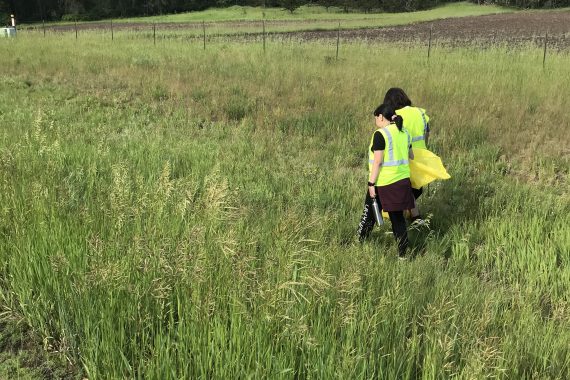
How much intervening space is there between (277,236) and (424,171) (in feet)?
8.22

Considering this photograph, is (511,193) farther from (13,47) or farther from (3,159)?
(13,47)

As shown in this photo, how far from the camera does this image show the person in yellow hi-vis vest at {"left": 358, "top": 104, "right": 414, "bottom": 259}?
450cm

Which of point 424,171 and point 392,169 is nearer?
point 392,169

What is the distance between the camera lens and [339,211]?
5.62 meters

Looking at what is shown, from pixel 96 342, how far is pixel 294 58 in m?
15.1

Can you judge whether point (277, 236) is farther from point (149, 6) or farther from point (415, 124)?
point (149, 6)

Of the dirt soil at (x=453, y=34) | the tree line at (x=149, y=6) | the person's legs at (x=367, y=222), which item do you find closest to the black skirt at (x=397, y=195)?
the person's legs at (x=367, y=222)

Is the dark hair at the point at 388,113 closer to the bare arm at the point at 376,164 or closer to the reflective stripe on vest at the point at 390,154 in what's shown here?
the reflective stripe on vest at the point at 390,154

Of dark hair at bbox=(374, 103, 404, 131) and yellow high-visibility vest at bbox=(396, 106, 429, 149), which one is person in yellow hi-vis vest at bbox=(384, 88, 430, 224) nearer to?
yellow high-visibility vest at bbox=(396, 106, 429, 149)

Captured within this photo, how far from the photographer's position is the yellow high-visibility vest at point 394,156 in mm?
4488

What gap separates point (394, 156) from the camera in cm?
453

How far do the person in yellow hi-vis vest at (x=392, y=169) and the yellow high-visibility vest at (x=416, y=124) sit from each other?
1.85 ft

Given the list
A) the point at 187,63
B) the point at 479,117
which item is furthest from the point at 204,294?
the point at 187,63

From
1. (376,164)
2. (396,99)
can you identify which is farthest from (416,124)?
(376,164)
